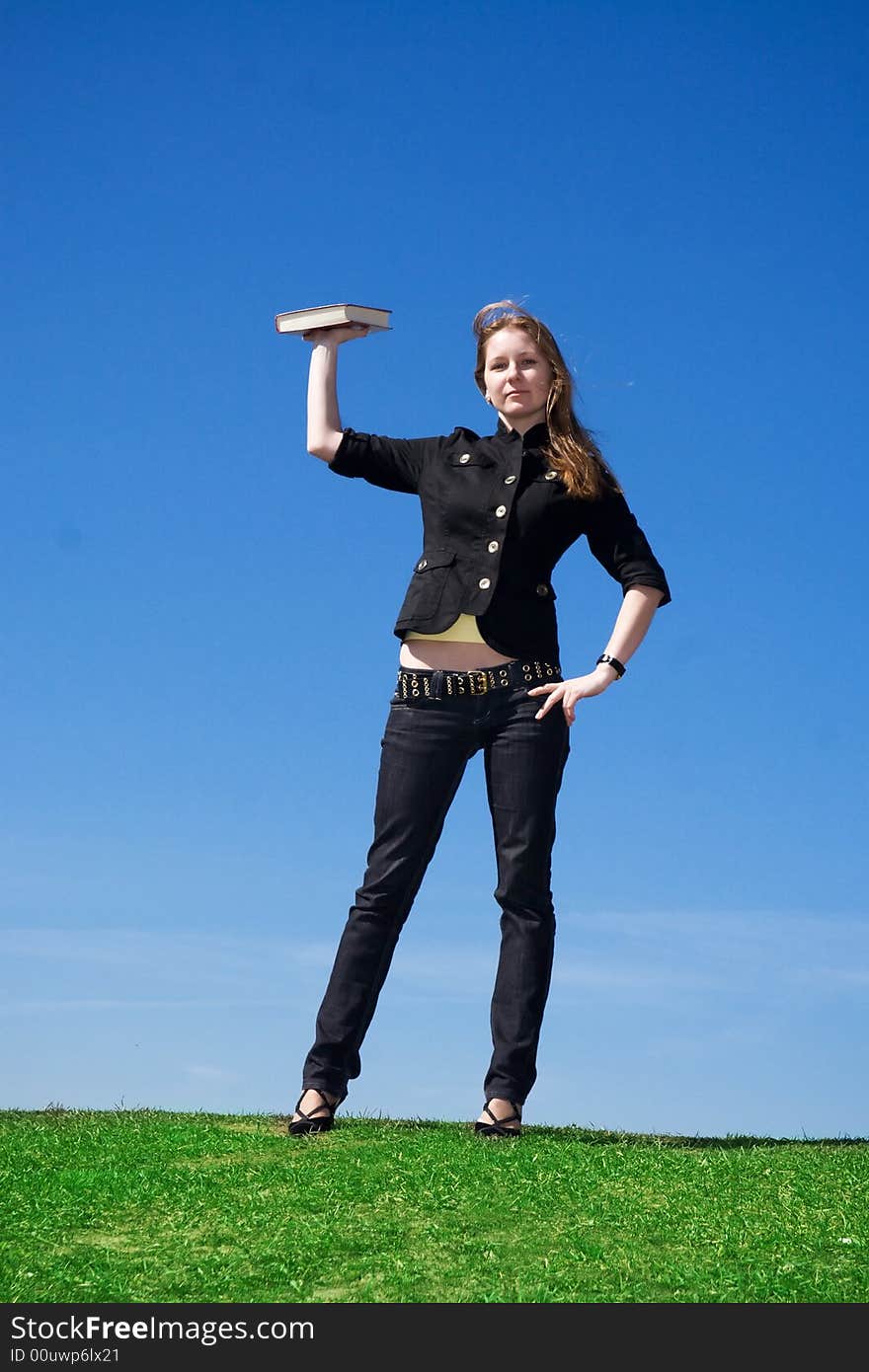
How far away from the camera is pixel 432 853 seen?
6.44m

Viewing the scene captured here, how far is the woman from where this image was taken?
6375 millimetres

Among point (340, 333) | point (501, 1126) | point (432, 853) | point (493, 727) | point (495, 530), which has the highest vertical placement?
point (340, 333)

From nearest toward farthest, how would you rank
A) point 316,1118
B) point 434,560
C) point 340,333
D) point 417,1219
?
point 417,1219 < point 316,1118 < point 434,560 < point 340,333

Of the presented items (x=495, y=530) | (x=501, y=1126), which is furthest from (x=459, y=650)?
(x=501, y=1126)

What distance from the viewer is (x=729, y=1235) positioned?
15.7 ft

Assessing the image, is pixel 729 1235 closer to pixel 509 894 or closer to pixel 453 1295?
pixel 453 1295

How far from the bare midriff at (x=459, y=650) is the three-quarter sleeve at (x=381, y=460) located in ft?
2.77

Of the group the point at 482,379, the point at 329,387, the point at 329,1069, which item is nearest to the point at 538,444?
the point at 482,379

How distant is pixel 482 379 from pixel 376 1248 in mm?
4271

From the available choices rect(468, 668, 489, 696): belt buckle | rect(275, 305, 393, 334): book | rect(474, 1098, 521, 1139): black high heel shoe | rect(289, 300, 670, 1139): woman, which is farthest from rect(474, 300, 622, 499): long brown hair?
rect(474, 1098, 521, 1139): black high heel shoe

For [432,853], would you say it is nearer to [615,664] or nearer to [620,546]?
[615,664]

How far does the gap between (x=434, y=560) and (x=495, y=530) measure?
0.32 metres
